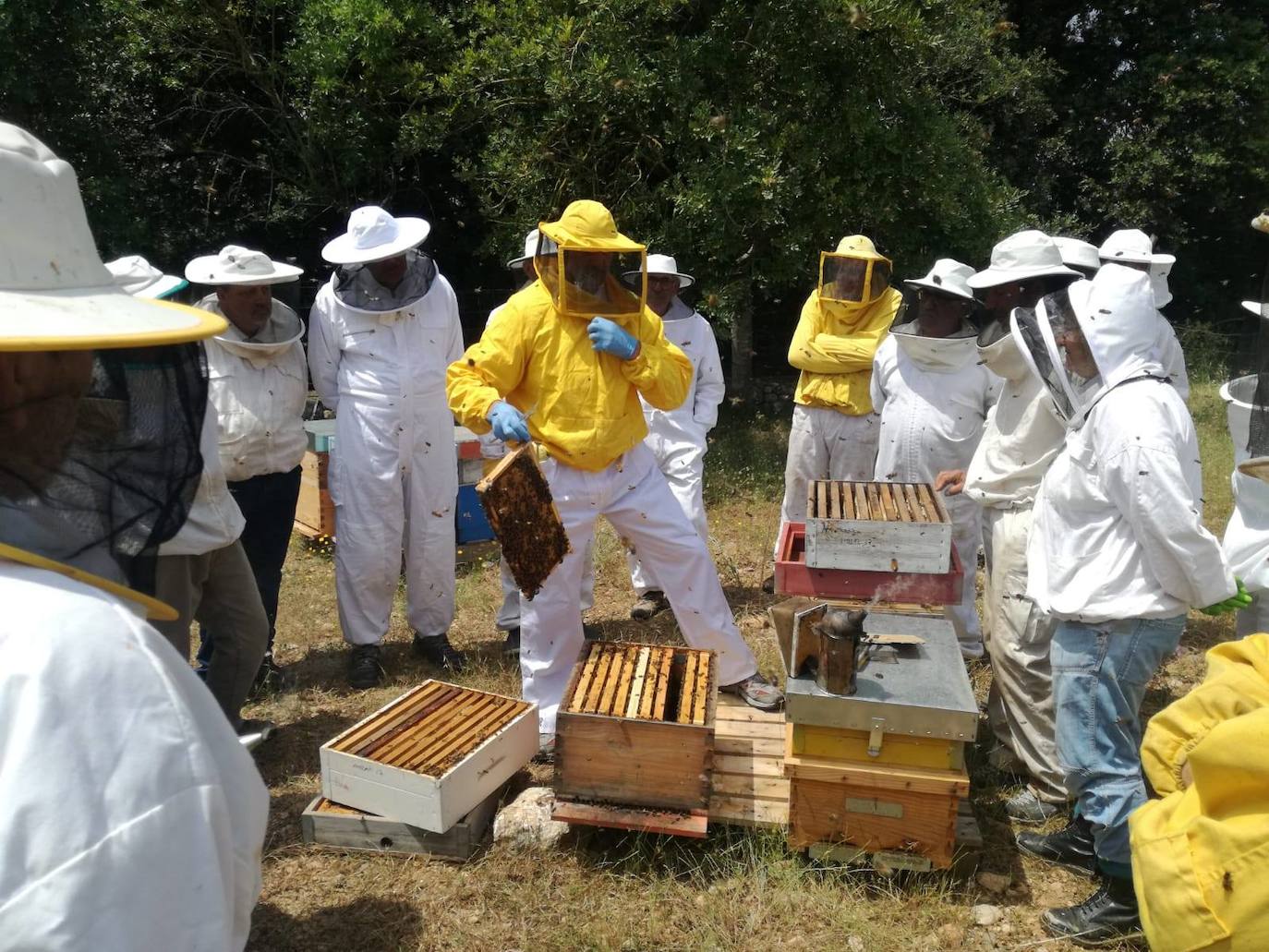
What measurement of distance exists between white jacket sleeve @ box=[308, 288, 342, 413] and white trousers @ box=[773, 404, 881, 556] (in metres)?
2.62

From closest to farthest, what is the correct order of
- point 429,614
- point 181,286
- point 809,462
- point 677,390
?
point 181,286 < point 677,390 < point 429,614 < point 809,462

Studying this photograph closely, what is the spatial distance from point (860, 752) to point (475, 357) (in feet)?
6.62

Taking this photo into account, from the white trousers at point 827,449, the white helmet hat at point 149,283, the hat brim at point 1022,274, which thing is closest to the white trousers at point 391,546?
Result: the white helmet hat at point 149,283

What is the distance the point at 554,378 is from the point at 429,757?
4.85 ft

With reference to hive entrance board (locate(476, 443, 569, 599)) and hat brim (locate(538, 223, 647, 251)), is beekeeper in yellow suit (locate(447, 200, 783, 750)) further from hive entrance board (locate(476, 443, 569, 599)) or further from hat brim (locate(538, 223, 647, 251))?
hive entrance board (locate(476, 443, 569, 599))

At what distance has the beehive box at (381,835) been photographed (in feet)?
10.3

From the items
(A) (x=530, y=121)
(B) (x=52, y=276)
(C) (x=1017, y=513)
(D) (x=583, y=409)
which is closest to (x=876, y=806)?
(C) (x=1017, y=513)

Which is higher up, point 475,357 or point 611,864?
point 475,357

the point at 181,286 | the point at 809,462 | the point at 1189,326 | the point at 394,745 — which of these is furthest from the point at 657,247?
the point at 1189,326

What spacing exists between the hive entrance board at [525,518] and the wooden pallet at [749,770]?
36.5 inches

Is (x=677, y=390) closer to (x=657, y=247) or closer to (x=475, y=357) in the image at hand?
(x=475, y=357)

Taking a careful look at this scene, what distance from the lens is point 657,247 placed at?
8.78 m

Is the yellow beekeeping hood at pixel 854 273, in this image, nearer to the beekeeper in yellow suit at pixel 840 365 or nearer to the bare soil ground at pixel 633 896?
the beekeeper in yellow suit at pixel 840 365

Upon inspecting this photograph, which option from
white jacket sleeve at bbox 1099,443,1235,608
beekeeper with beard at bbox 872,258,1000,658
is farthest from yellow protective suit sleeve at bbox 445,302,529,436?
white jacket sleeve at bbox 1099,443,1235,608
